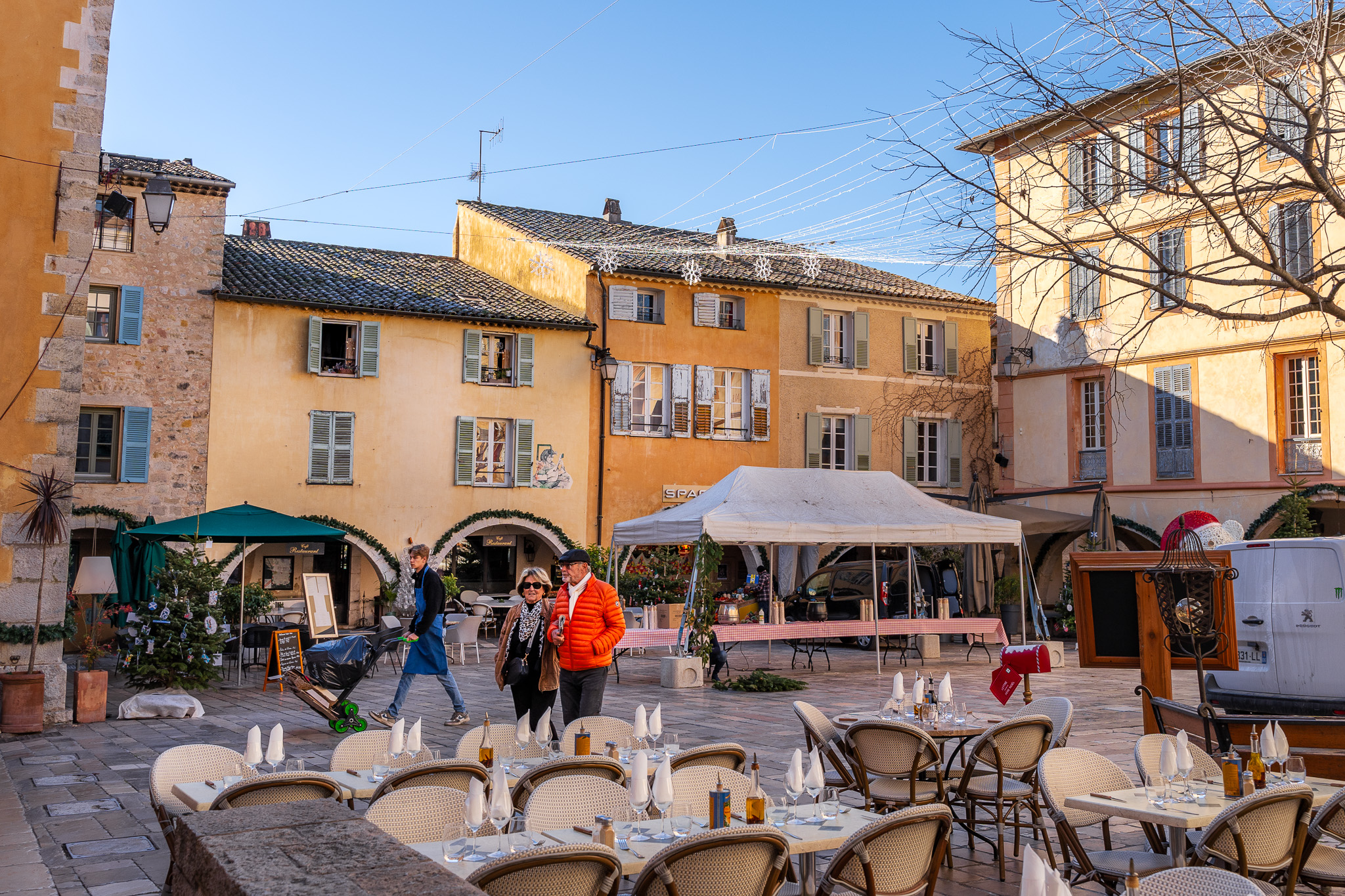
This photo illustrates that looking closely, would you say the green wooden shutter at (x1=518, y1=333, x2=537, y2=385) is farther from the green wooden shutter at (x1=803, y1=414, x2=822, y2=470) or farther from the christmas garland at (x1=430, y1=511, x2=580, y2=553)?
the green wooden shutter at (x1=803, y1=414, x2=822, y2=470)

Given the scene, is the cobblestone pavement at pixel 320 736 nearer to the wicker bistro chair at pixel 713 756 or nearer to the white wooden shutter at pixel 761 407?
the wicker bistro chair at pixel 713 756

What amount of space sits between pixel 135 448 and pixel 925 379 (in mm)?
15908

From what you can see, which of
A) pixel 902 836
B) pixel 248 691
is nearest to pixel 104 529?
pixel 248 691

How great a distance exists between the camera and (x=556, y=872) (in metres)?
3.33

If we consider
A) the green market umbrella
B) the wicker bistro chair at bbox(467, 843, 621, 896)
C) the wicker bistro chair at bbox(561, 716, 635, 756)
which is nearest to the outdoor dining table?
the wicker bistro chair at bbox(467, 843, 621, 896)

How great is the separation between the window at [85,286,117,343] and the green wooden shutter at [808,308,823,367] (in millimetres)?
13280

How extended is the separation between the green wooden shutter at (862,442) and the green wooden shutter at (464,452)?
824cm

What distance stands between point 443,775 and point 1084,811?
105 inches

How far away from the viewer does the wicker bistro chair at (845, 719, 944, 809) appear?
5.77m

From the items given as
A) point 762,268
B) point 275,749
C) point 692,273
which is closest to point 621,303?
point 692,273

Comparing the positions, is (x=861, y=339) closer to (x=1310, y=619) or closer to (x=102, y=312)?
(x=102, y=312)

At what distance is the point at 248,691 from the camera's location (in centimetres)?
1352

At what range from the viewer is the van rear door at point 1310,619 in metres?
8.31

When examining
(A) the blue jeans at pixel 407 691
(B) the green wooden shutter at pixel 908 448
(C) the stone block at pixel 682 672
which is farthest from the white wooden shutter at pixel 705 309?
(A) the blue jeans at pixel 407 691
